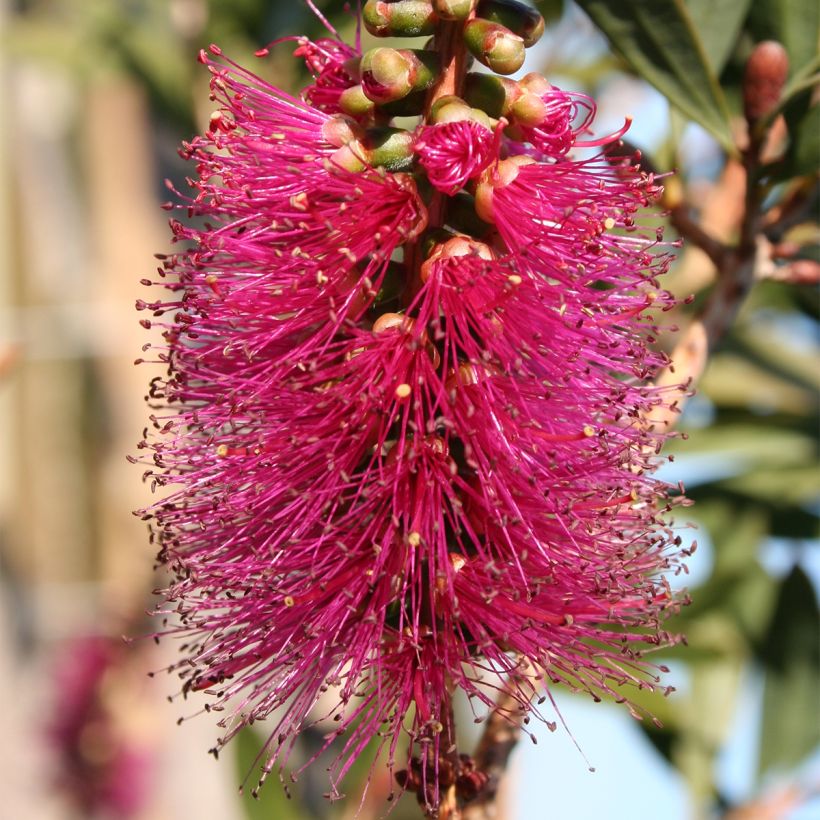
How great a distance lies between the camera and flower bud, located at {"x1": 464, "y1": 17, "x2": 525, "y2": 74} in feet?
3.11

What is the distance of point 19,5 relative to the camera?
650cm

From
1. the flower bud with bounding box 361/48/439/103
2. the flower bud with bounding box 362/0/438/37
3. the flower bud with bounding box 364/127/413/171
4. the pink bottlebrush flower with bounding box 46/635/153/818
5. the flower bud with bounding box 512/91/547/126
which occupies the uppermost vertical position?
the flower bud with bounding box 362/0/438/37

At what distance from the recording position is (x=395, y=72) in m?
0.94

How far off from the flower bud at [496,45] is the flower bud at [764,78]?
0.36 metres

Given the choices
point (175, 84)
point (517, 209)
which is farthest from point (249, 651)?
point (175, 84)

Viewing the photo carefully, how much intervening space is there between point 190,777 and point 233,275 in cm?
388

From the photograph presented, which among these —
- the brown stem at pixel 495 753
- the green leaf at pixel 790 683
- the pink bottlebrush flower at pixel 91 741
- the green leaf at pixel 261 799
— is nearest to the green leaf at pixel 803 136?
the brown stem at pixel 495 753

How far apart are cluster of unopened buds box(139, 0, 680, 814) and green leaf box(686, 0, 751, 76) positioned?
25 cm

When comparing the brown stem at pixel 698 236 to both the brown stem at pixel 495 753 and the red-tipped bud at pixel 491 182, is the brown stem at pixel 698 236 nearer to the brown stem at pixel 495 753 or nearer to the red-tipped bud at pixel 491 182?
the red-tipped bud at pixel 491 182

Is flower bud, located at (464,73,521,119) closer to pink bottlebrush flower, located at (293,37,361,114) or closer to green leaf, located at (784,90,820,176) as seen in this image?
pink bottlebrush flower, located at (293,37,361,114)

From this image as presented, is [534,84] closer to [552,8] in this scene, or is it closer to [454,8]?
[454,8]

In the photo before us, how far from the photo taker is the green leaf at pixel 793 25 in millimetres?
1212

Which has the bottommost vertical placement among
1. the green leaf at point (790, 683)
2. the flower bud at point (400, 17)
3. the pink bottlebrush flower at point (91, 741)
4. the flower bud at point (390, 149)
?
the pink bottlebrush flower at point (91, 741)

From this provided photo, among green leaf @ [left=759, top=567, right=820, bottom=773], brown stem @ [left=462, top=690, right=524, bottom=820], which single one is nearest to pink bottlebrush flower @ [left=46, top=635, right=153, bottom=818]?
green leaf @ [left=759, top=567, right=820, bottom=773]
